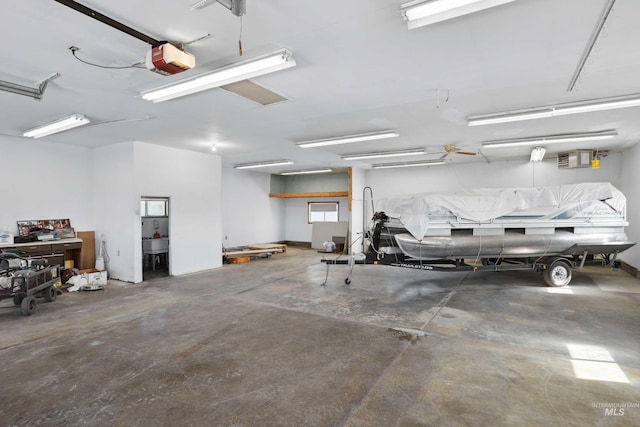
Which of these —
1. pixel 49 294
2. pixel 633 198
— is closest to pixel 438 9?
pixel 49 294

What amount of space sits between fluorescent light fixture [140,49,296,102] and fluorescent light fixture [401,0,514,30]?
1.17 metres

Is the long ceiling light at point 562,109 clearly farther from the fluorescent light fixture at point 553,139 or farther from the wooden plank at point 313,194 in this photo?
the wooden plank at point 313,194

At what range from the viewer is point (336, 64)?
11.0 ft

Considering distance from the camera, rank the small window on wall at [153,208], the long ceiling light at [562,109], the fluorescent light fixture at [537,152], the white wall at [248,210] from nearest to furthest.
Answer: the long ceiling light at [562,109]
the fluorescent light fixture at [537,152]
the small window on wall at [153,208]
the white wall at [248,210]

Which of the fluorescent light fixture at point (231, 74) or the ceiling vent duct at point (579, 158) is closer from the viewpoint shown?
the fluorescent light fixture at point (231, 74)

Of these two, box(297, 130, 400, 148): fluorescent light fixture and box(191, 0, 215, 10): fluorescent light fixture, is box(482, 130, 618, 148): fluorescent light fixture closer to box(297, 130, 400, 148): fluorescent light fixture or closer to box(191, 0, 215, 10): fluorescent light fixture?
box(297, 130, 400, 148): fluorescent light fixture

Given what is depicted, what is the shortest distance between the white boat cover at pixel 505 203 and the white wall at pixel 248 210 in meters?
7.15

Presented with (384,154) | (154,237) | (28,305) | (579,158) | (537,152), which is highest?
(384,154)

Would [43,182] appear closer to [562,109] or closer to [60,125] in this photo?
[60,125]

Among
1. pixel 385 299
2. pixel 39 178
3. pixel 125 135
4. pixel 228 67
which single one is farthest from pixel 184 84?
pixel 39 178

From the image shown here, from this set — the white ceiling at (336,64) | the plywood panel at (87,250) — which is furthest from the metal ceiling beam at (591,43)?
the plywood panel at (87,250)

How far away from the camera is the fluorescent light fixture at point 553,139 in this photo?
6.41m

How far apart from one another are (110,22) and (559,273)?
323 inches

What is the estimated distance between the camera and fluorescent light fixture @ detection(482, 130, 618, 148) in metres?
6.41
